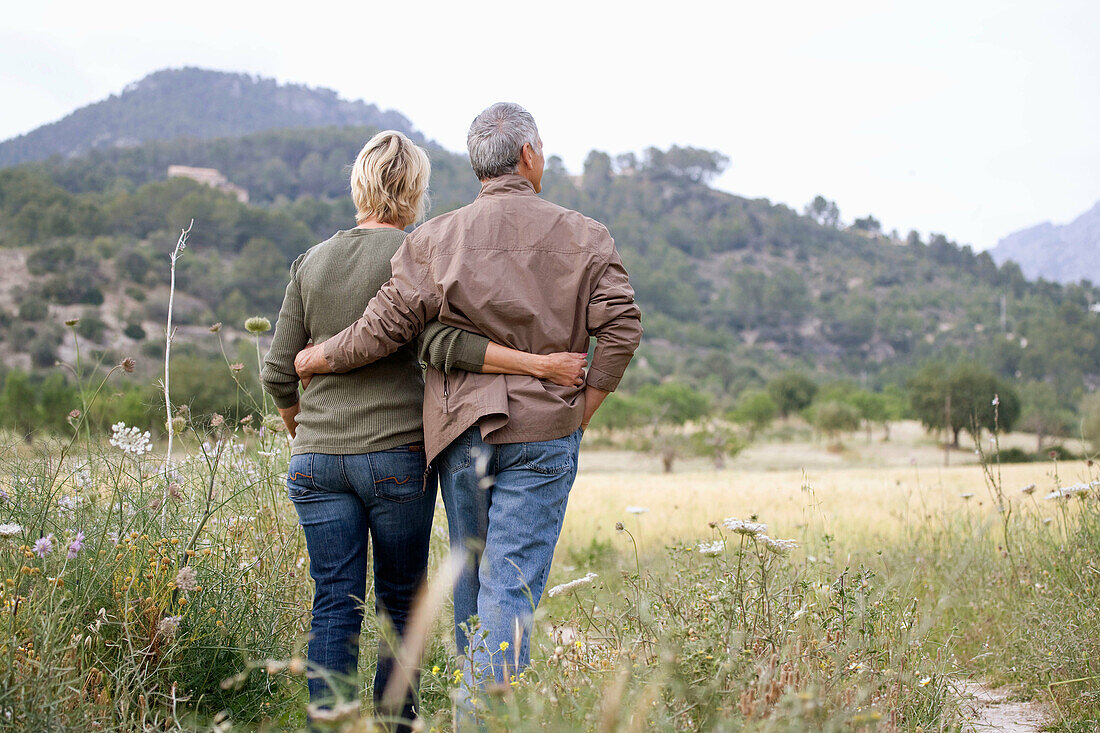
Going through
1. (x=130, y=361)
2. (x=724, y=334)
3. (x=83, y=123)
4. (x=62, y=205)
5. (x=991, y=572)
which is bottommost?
(x=991, y=572)

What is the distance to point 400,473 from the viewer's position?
232 centimetres

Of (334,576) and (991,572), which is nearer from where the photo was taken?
(334,576)

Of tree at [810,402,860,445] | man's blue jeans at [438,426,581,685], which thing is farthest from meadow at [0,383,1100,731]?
tree at [810,402,860,445]

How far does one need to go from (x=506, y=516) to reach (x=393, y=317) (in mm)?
639

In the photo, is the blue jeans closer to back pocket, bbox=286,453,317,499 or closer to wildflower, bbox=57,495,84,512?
back pocket, bbox=286,453,317,499

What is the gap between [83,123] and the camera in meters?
140

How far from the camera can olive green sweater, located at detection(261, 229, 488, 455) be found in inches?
90.8

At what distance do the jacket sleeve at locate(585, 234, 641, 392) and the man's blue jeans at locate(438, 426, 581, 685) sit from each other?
8.8 inches

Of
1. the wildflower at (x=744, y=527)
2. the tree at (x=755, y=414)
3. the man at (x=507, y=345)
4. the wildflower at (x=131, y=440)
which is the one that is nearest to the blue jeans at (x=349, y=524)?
the man at (x=507, y=345)

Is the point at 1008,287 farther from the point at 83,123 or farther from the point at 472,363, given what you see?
the point at 83,123

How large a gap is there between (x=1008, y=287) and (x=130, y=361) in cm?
11019

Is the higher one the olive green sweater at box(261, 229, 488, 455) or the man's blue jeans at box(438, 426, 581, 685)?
the olive green sweater at box(261, 229, 488, 455)

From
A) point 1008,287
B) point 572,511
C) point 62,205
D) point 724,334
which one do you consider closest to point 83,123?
point 62,205

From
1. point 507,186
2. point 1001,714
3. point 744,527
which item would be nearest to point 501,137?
point 507,186
